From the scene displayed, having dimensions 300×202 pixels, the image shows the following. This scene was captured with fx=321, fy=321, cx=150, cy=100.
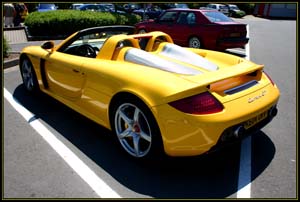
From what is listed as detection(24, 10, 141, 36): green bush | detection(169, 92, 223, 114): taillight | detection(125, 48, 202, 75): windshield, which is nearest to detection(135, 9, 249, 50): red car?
detection(24, 10, 141, 36): green bush

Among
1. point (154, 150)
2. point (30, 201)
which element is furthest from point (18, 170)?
point (154, 150)

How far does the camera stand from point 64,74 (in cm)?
417

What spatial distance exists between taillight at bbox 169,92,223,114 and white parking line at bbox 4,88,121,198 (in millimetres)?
964

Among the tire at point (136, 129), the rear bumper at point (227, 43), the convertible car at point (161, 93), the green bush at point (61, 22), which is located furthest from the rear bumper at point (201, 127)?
the green bush at point (61, 22)

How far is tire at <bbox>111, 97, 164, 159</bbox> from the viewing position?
9.82 feet

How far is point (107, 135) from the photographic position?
3.93 meters

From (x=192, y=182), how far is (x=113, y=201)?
748 millimetres

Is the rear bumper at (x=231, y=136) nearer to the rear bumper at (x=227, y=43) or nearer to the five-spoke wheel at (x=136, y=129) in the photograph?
the five-spoke wheel at (x=136, y=129)

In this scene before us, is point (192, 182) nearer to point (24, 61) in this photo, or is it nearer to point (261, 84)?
point (261, 84)

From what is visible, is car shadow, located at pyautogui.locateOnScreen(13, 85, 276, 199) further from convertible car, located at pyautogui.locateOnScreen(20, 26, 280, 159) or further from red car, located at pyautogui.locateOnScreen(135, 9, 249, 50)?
red car, located at pyautogui.locateOnScreen(135, 9, 249, 50)

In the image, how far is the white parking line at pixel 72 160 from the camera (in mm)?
2900

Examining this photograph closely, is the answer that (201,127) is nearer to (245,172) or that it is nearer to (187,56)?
(245,172)

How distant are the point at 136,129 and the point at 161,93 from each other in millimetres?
572

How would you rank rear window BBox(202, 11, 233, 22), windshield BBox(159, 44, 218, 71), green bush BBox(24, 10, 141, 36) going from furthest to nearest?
1. green bush BBox(24, 10, 141, 36)
2. rear window BBox(202, 11, 233, 22)
3. windshield BBox(159, 44, 218, 71)
